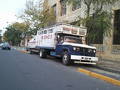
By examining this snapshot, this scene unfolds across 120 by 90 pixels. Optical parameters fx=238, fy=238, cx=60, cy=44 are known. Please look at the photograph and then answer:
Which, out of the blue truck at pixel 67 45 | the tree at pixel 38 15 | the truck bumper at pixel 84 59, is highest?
the tree at pixel 38 15

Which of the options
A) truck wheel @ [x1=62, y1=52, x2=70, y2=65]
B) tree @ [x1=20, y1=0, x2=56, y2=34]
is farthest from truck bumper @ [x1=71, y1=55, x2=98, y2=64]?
tree @ [x1=20, y1=0, x2=56, y2=34]

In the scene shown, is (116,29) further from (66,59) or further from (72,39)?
(66,59)

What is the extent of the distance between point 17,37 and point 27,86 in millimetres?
69471

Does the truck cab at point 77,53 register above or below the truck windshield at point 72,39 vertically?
below

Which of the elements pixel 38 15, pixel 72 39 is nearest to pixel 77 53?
pixel 72 39

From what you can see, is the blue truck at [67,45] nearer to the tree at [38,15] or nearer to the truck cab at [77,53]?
the truck cab at [77,53]

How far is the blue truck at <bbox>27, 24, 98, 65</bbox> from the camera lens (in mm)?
15914

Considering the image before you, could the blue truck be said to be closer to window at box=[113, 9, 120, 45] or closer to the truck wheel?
the truck wheel

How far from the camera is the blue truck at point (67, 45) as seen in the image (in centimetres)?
1591

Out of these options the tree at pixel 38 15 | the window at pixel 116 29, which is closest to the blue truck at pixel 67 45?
the window at pixel 116 29

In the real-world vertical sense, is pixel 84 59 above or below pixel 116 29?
below

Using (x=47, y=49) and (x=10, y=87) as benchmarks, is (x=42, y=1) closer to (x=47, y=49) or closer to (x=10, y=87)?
(x=47, y=49)

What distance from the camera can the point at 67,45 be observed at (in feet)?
53.5

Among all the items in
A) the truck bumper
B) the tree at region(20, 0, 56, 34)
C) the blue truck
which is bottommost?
the truck bumper
